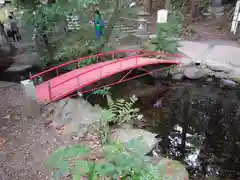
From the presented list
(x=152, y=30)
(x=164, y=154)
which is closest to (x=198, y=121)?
(x=164, y=154)

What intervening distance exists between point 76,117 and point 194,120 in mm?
3906

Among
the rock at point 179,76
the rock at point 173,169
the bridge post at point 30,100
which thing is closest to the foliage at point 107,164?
the rock at point 173,169

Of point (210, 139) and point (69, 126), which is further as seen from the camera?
point (210, 139)

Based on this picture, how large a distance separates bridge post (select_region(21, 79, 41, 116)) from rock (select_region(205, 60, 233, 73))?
6.84 m

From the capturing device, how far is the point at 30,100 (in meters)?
5.45

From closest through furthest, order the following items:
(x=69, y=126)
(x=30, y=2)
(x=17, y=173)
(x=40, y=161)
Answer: (x=17, y=173) → (x=40, y=161) → (x=69, y=126) → (x=30, y=2)

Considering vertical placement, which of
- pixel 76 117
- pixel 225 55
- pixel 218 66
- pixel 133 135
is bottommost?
pixel 133 135

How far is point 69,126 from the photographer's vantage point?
556 centimetres

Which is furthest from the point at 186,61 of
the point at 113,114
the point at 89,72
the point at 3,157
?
the point at 3,157

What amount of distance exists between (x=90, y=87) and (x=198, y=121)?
3927 mm

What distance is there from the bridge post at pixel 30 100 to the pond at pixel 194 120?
3.00 meters

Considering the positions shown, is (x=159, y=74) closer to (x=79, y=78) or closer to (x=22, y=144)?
(x=79, y=78)

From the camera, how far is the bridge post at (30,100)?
17.5 feet

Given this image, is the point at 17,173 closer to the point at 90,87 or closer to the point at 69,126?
the point at 69,126
